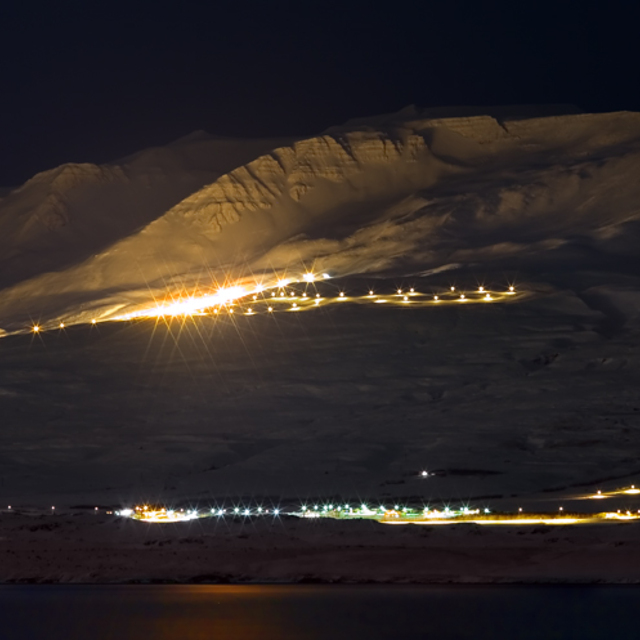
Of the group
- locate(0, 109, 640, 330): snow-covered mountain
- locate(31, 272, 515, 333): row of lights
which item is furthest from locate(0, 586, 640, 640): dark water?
locate(0, 109, 640, 330): snow-covered mountain

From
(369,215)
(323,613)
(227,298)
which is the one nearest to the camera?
(323,613)

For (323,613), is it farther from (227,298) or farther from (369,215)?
(369,215)

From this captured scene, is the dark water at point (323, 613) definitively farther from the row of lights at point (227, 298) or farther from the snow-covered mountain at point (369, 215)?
the snow-covered mountain at point (369, 215)

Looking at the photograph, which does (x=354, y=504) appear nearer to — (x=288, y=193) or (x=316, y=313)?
(x=316, y=313)

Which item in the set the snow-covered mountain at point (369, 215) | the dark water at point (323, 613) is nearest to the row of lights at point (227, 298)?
the snow-covered mountain at point (369, 215)

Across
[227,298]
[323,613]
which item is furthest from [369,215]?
[323,613]

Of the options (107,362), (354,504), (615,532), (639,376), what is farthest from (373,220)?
(615,532)
